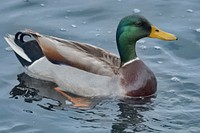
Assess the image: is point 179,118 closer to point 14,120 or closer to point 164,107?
point 164,107

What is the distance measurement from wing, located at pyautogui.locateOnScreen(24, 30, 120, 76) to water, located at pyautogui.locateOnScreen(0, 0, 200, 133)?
39 cm

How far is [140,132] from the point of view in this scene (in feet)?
28.0

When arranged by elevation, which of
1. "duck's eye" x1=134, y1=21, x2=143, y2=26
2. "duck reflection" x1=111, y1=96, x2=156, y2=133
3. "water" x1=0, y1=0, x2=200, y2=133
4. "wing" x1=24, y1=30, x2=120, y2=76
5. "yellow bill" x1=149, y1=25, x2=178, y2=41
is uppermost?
"duck's eye" x1=134, y1=21, x2=143, y2=26

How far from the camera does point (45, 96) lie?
31.4ft

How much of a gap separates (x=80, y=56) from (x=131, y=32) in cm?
70

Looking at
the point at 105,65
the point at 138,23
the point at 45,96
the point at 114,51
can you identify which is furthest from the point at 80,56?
the point at 114,51

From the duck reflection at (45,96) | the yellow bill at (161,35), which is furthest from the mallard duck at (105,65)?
the duck reflection at (45,96)

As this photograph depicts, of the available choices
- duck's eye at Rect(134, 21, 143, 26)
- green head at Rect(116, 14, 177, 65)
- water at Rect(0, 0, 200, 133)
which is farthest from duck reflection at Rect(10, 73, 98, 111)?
duck's eye at Rect(134, 21, 143, 26)

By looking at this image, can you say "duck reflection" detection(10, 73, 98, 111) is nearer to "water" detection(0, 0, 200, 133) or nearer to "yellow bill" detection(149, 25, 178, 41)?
"water" detection(0, 0, 200, 133)

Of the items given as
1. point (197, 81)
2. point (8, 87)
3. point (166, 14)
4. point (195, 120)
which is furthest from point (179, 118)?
point (166, 14)

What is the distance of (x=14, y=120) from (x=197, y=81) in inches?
94.6

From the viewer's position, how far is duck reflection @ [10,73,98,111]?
366 inches

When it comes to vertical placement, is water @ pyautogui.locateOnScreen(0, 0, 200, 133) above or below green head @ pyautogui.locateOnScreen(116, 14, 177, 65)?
below

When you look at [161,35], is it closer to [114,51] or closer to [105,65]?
[105,65]
